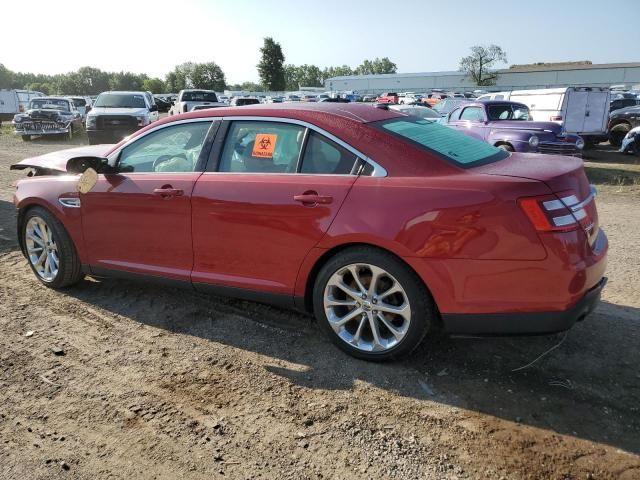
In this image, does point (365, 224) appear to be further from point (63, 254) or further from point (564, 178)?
point (63, 254)

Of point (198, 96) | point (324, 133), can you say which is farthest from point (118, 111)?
point (324, 133)

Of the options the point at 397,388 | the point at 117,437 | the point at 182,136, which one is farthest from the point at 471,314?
the point at 182,136

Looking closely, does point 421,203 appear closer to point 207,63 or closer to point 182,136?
point 182,136

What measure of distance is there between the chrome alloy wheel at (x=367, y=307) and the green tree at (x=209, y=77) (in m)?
93.3

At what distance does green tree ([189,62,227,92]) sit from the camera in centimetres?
9125

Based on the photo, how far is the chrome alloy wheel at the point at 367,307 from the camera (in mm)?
3137

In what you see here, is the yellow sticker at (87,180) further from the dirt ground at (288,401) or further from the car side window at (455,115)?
the car side window at (455,115)

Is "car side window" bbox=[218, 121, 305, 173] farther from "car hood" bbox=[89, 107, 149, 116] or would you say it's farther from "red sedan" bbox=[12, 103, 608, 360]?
"car hood" bbox=[89, 107, 149, 116]

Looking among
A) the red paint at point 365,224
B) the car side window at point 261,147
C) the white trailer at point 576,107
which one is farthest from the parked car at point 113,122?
the car side window at point 261,147

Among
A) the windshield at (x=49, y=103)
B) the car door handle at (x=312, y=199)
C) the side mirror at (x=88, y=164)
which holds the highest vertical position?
the windshield at (x=49, y=103)

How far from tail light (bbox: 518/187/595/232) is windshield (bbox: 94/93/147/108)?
16944 millimetres

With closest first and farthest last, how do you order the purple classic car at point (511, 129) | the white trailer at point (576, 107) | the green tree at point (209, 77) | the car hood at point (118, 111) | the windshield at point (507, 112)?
the purple classic car at point (511, 129) < the windshield at point (507, 112) < the white trailer at point (576, 107) < the car hood at point (118, 111) < the green tree at point (209, 77)

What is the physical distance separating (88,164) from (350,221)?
7.67 ft

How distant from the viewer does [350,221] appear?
122 inches
